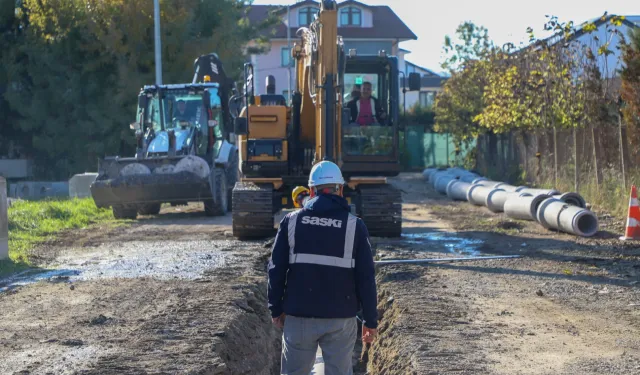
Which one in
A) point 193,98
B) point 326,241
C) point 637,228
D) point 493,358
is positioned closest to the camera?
point 326,241

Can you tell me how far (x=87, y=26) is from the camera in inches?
1377

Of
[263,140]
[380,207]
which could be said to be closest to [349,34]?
[263,140]

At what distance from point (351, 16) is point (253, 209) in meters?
55.4

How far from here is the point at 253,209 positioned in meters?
15.8

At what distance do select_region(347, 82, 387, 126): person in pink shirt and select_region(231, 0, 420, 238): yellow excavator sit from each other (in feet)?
0.06

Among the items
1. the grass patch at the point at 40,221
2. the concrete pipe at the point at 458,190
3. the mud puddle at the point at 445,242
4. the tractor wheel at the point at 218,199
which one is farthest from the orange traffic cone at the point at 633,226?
the concrete pipe at the point at 458,190

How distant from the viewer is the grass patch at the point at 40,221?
14.6 meters

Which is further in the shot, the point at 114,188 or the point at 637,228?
the point at 114,188

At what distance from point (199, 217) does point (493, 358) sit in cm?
1448

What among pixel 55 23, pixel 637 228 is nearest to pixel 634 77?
pixel 637 228

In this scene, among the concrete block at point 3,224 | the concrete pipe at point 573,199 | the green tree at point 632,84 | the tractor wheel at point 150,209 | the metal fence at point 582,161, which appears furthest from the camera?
the tractor wheel at point 150,209

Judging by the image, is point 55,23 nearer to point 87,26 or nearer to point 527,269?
point 87,26

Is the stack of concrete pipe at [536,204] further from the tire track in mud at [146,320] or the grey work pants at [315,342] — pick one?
the grey work pants at [315,342]

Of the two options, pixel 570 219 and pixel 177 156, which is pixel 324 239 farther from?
pixel 177 156
